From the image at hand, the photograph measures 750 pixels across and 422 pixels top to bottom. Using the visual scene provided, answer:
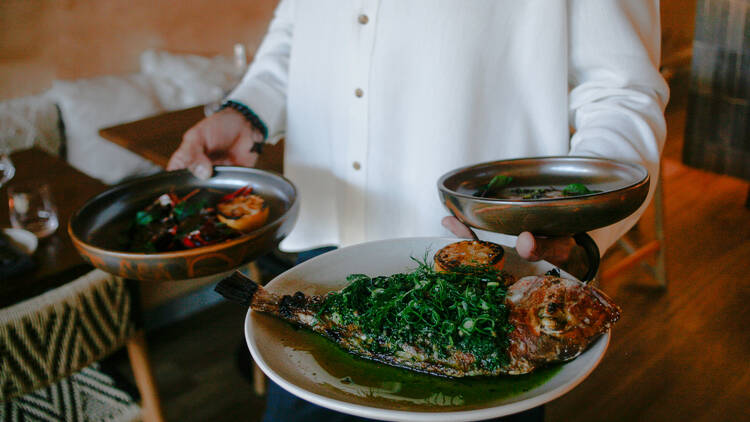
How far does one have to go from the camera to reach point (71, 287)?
1.32 meters

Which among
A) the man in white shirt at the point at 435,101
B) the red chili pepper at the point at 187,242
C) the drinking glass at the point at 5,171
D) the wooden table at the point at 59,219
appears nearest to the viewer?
the man in white shirt at the point at 435,101

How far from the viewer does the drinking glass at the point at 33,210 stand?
1690 millimetres

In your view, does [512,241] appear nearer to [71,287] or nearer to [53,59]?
[71,287]

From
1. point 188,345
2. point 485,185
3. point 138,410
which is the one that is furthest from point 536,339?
point 188,345

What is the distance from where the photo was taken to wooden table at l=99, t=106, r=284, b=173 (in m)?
1.84

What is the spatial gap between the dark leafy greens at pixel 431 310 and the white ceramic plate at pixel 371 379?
0.13 feet

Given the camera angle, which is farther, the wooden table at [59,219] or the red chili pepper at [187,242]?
the wooden table at [59,219]

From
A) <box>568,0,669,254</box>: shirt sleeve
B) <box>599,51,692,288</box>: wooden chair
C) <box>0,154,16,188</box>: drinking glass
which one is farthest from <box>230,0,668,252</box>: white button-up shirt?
<box>599,51,692,288</box>: wooden chair

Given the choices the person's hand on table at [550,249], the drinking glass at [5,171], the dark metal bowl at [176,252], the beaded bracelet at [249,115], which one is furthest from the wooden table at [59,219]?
the person's hand on table at [550,249]

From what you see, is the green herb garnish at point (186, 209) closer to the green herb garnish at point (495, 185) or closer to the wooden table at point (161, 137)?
the wooden table at point (161, 137)

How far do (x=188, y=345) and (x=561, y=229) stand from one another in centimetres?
219

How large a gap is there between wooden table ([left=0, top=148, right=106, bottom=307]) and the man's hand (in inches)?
20.9

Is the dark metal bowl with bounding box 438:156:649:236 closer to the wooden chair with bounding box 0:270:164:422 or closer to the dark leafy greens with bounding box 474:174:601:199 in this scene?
the dark leafy greens with bounding box 474:174:601:199

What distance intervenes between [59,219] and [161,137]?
1.63 ft
